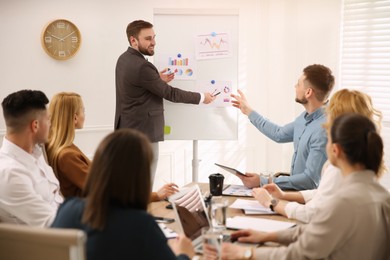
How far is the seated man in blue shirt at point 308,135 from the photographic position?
2.90m

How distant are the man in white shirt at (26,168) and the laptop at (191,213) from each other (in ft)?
1.80

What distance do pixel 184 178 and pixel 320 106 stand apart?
2.38 meters

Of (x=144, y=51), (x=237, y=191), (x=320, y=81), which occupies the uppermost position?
(x=144, y=51)

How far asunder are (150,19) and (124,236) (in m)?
3.86

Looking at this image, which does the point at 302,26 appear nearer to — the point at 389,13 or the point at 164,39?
the point at 389,13

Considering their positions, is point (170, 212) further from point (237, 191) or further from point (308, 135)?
point (308, 135)

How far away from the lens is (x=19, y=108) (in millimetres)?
2211

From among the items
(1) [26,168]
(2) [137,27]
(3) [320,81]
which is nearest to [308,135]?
(3) [320,81]

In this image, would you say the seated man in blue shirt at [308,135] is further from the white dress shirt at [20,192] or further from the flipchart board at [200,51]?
the white dress shirt at [20,192]

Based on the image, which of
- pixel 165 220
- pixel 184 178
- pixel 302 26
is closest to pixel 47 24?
pixel 184 178

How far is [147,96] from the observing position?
422 centimetres

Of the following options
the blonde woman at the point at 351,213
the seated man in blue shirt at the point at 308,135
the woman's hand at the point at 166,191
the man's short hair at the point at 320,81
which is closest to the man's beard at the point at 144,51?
the seated man in blue shirt at the point at 308,135

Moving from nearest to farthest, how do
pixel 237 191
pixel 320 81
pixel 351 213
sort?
pixel 351 213 → pixel 237 191 → pixel 320 81

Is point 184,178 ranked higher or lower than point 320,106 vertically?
lower
